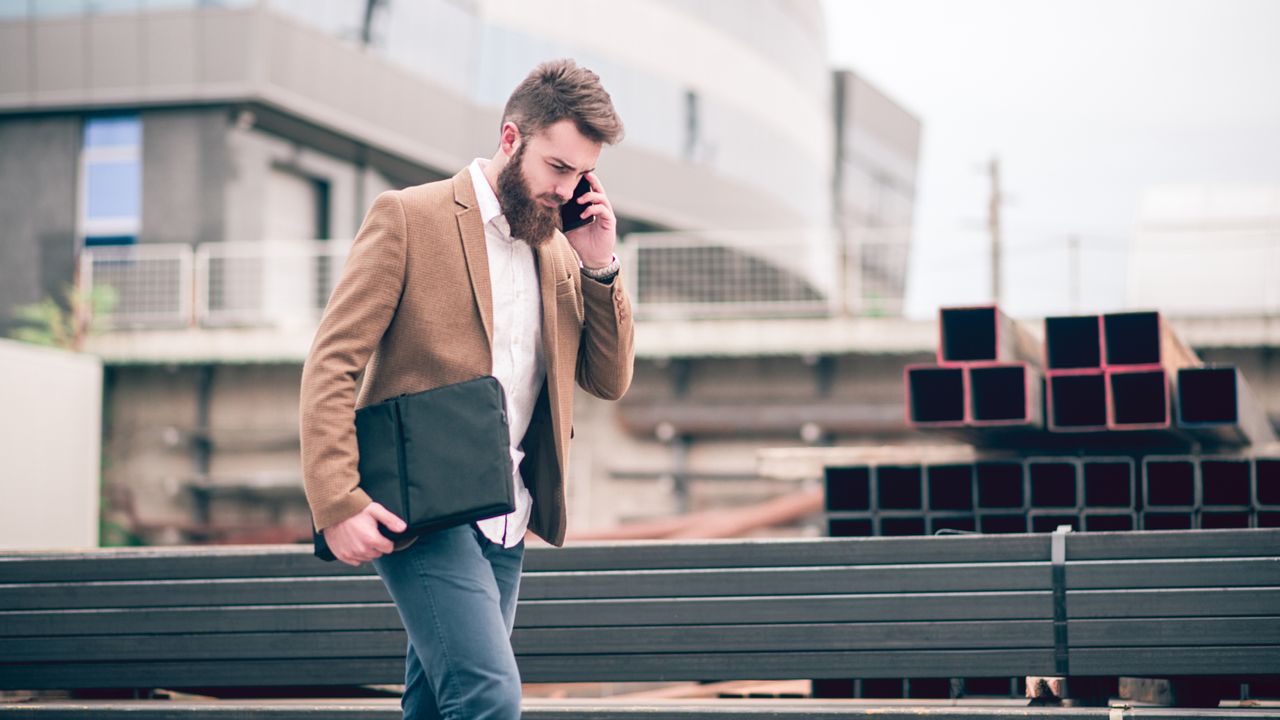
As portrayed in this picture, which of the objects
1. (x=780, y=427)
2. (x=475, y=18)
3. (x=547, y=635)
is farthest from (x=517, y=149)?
(x=475, y=18)

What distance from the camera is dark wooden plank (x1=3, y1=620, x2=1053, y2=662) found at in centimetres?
452

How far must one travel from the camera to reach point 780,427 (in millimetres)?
18766

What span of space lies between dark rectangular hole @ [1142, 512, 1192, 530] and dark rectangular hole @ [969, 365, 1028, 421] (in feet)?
2.48

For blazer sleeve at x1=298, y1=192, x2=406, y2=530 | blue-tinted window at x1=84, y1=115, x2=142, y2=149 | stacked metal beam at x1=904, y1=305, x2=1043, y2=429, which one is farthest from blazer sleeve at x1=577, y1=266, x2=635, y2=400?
blue-tinted window at x1=84, y1=115, x2=142, y2=149

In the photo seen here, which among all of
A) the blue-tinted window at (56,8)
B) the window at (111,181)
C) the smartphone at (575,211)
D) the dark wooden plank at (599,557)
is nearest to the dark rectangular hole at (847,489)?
the dark wooden plank at (599,557)

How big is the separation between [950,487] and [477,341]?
11.3ft

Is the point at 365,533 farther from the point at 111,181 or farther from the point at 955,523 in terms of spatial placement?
the point at 111,181

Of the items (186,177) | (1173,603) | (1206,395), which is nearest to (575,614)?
(1173,603)

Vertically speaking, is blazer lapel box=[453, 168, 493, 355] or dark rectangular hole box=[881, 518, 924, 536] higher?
blazer lapel box=[453, 168, 493, 355]

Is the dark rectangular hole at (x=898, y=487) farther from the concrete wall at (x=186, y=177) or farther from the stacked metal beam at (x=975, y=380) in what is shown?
the concrete wall at (x=186, y=177)

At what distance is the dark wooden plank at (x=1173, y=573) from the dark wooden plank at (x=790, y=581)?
12cm

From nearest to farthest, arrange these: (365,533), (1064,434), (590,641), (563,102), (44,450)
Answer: (365,533) < (563,102) < (590,641) < (1064,434) < (44,450)

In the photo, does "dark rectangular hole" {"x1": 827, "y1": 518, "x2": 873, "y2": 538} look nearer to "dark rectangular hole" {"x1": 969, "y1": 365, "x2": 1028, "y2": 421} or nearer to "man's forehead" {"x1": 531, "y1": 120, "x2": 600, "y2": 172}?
"dark rectangular hole" {"x1": 969, "y1": 365, "x2": 1028, "y2": 421}

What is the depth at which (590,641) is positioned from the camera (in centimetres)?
473
